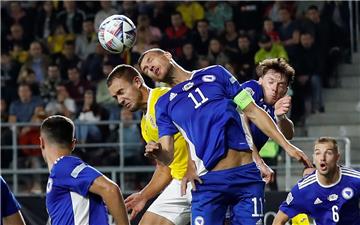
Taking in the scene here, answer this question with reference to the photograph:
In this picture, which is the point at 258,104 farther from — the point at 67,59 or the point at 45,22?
the point at 45,22

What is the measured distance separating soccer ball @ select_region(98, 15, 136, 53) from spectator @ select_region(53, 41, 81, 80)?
708cm

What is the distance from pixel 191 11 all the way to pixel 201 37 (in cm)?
85

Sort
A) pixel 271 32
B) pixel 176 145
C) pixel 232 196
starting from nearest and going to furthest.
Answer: pixel 232 196 → pixel 176 145 → pixel 271 32

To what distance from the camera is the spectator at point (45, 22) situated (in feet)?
62.4

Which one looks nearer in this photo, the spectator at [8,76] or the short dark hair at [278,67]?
the short dark hair at [278,67]

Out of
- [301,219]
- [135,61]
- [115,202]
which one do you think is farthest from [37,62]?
[115,202]

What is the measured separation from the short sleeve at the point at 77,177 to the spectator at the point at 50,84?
9.88 m

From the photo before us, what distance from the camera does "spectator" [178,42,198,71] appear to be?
17.0 meters

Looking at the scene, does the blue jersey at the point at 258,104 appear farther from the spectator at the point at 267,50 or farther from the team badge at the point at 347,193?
the spectator at the point at 267,50

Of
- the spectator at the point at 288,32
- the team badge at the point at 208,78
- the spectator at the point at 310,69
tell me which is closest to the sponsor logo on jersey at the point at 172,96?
the team badge at the point at 208,78

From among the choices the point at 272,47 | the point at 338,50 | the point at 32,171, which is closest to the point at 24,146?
Result: the point at 32,171

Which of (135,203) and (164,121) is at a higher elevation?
(164,121)

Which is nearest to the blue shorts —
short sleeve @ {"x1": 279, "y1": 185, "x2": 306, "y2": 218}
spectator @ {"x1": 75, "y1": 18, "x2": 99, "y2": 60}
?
short sleeve @ {"x1": 279, "y1": 185, "x2": 306, "y2": 218}

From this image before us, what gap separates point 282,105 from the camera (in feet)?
28.8
